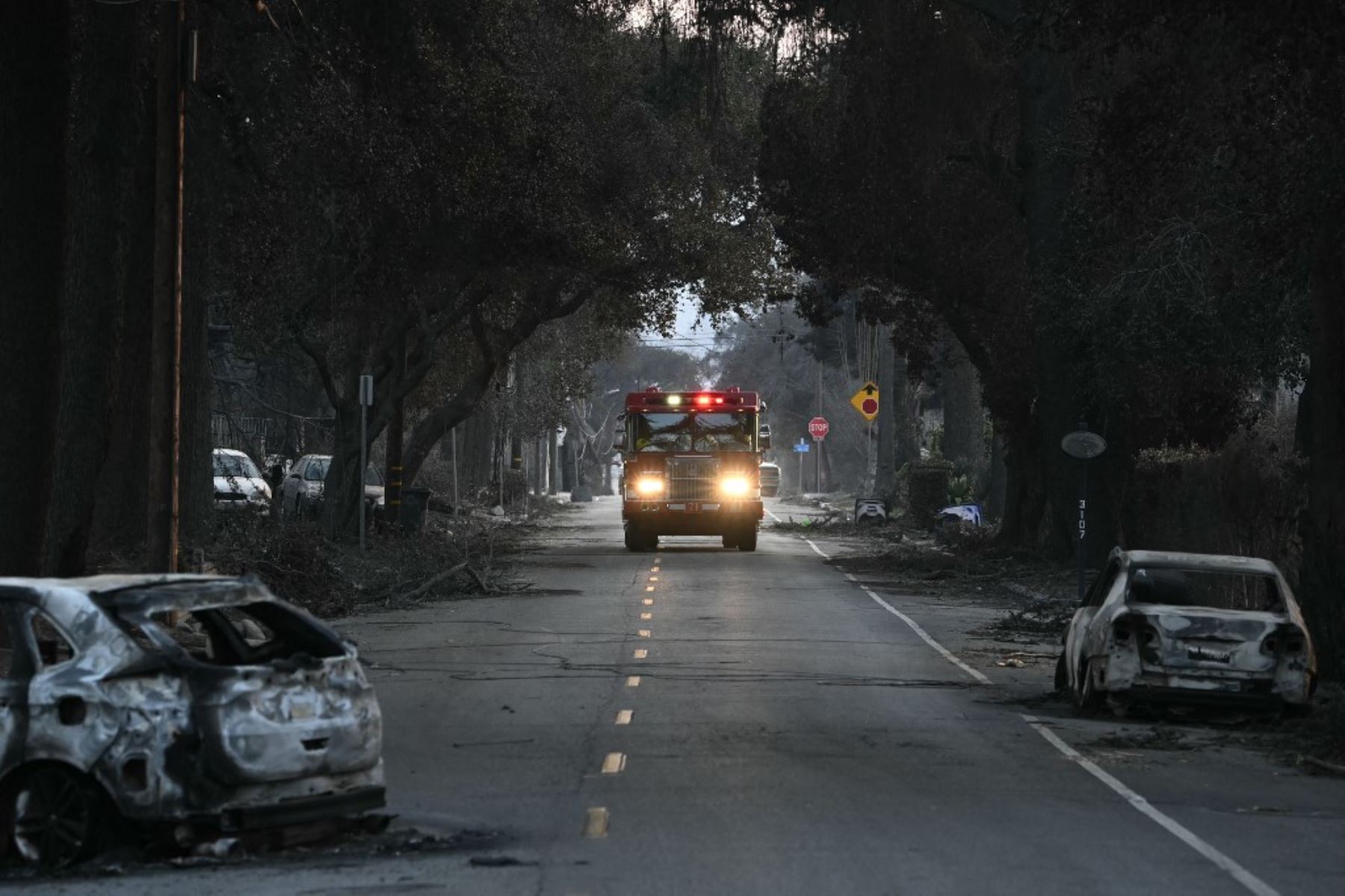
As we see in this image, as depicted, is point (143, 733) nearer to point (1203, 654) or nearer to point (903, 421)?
point (1203, 654)

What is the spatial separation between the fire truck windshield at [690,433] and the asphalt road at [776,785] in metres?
19.9

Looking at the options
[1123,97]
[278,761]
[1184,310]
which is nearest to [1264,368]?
[1184,310]

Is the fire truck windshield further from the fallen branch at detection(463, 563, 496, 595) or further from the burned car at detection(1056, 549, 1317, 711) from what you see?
the burned car at detection(1056, 549, 1317, 711)

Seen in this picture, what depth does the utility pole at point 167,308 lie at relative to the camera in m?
20.7

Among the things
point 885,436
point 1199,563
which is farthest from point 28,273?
point 885,436

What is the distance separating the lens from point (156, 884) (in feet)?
32.2

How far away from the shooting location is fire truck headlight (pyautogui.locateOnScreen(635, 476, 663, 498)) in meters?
44.1

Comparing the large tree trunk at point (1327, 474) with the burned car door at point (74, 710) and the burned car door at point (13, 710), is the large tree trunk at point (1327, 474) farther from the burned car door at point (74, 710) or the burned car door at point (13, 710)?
the burned car door at point (13, 710)

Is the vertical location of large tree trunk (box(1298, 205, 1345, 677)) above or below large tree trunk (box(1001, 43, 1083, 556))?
below

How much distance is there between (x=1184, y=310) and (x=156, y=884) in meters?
19.5

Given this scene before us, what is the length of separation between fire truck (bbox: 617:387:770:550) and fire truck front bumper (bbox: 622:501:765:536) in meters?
0.02

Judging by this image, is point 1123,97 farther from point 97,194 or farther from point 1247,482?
point 97,194

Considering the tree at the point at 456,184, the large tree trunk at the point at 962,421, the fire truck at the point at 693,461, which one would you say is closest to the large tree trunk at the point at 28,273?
the tree at the point at 456,184

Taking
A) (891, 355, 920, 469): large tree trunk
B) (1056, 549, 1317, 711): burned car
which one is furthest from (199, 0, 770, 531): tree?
(891, 355, 920, 469): large tree trunk
